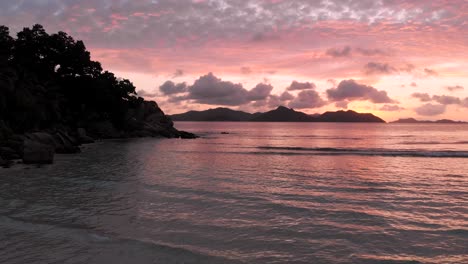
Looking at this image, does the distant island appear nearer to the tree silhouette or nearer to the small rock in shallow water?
the tree silhouette

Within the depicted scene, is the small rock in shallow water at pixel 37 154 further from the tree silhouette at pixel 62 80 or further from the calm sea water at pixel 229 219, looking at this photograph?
the tree silhouette at pixel 62 80

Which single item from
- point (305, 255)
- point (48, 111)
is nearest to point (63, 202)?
point (305, 255)

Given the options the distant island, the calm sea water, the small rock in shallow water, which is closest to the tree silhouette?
the distant island

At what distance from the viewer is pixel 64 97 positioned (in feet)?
237

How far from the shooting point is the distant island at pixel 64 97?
49.5m

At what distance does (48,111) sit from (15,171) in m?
39.4

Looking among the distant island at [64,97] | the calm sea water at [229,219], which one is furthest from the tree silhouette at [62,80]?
the calm sea water at [229,219]

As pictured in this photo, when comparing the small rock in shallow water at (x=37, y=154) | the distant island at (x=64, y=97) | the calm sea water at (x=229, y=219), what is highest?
the distant island at (x=64, y=97)

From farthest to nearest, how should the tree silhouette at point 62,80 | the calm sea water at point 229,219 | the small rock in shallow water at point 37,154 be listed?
the tree silhouette at point 62,80 → the small rock in shallow water at point 37,154 → the calm sea water at point 229,219

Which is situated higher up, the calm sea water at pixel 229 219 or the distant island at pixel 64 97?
the distant island at pixel 64 97

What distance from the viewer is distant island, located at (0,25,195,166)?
49.5 metres

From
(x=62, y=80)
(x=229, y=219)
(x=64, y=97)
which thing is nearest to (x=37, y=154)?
(x=229, y=219)

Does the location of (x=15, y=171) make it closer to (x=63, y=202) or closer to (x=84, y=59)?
(x=63, y=202)

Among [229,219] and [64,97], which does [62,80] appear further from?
[229,219]
